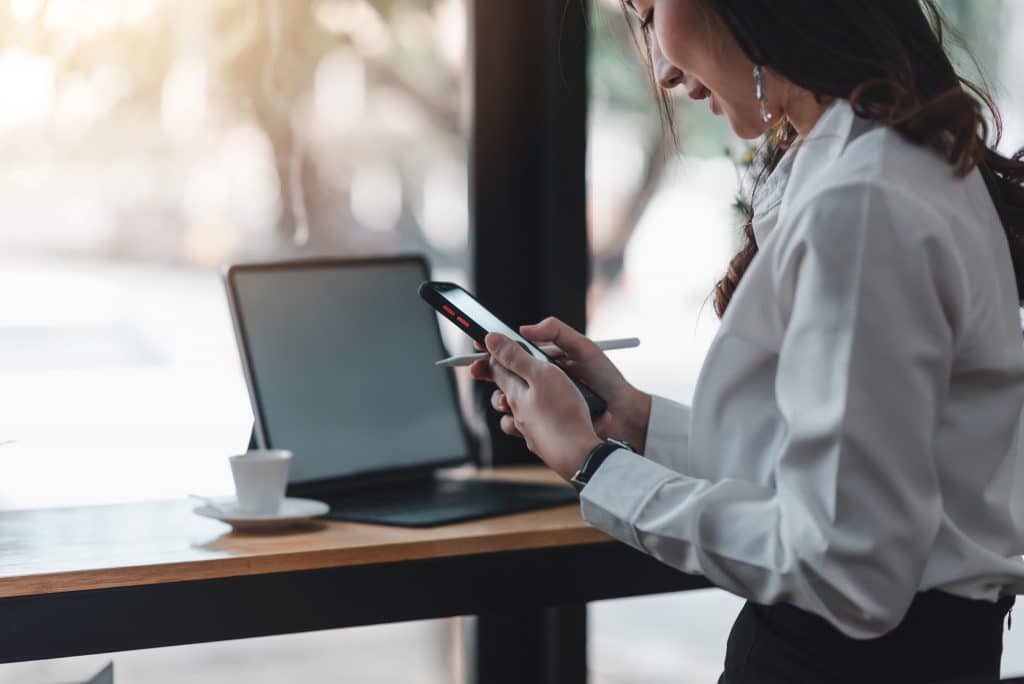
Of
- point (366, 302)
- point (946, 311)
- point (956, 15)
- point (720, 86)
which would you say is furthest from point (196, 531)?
point (956, 15)

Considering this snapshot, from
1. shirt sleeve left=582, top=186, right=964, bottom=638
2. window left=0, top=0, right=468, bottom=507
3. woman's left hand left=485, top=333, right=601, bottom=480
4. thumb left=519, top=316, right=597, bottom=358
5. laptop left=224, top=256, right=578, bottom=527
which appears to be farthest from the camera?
window left=0, top=0, right=468, bottom=507

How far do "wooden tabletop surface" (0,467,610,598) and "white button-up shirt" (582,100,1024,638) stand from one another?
0.57m

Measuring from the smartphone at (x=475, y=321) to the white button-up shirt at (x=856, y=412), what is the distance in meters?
0.25

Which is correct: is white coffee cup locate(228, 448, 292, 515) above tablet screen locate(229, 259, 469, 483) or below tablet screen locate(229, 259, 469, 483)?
below

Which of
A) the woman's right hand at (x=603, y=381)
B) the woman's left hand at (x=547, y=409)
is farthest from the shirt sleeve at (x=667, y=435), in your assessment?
the woman's left hand at (x=547, y=409)

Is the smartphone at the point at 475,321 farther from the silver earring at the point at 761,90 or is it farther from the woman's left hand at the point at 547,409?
the silver earring at the point at 761,90

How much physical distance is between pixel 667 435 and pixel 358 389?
2.46 ft

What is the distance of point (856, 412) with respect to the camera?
781 mm

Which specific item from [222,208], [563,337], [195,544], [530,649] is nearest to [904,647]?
[563,337]

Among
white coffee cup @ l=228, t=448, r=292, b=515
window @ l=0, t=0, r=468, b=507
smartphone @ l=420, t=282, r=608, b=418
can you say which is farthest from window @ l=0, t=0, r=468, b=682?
smartphone @ l=420, t=282, r=608, b=418

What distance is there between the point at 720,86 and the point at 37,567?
0.95 meters

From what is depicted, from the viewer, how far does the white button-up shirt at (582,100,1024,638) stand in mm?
788

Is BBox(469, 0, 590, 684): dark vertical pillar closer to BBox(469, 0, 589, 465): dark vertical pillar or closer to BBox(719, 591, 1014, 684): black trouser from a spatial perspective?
BBox(469, 0, 589, 465): dark vertical pillar

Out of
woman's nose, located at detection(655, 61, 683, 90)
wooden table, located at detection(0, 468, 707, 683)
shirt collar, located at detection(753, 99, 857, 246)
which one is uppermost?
woman's nose, located at detection(655, 61, 683, 90)
